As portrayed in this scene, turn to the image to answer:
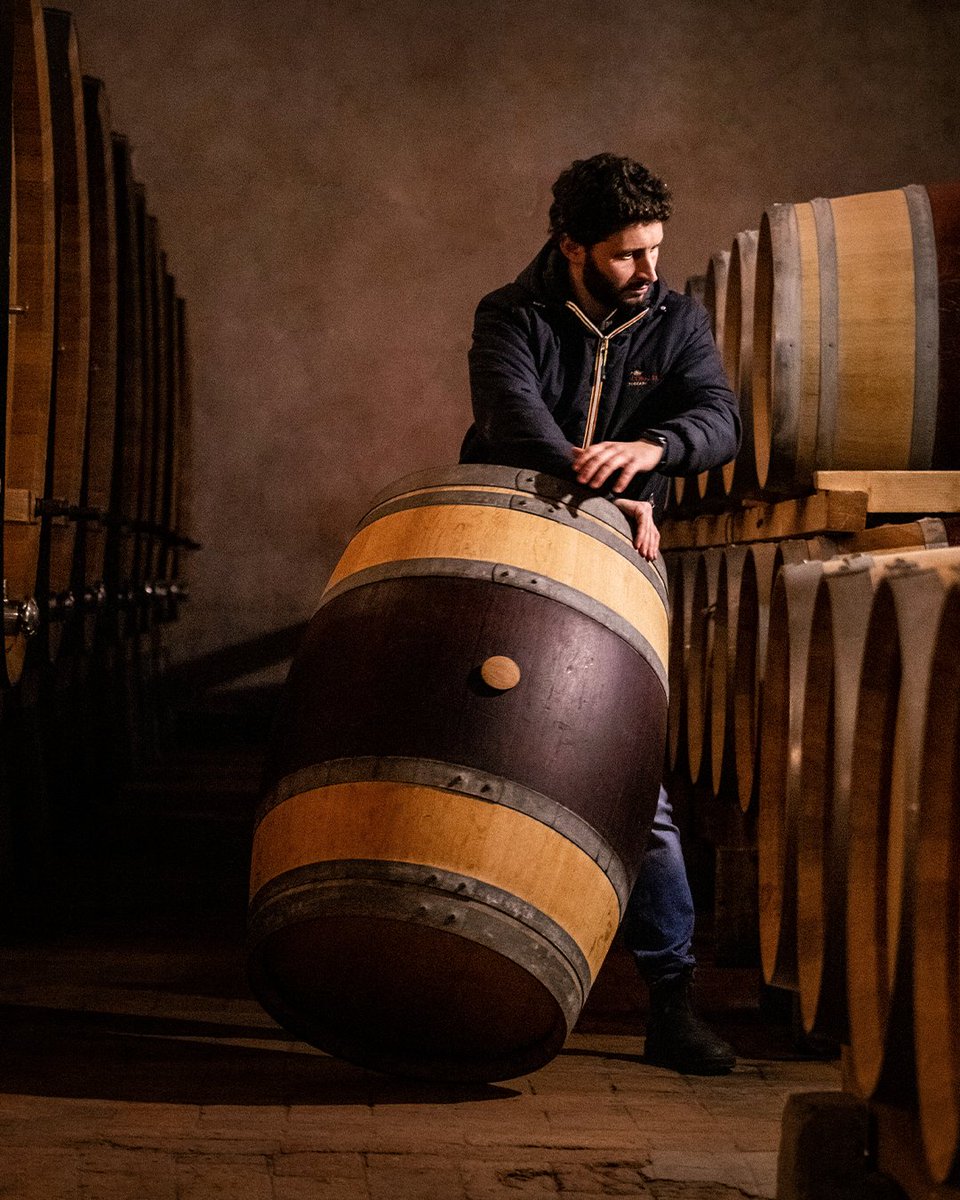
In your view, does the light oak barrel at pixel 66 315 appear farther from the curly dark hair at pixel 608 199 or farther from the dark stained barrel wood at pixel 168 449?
the dark stained barrel wood at pixel 168 449

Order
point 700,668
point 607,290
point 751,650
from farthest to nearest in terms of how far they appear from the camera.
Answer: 1. point 700,668
2. point 751,650
3. point 607,290

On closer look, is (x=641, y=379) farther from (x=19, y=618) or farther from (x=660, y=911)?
(x=19, y=618)

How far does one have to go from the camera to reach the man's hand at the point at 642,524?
2598 mm

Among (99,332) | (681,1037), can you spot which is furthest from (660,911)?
(99,332)

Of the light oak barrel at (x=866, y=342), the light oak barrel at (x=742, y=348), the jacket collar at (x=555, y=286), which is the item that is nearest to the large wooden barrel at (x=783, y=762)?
the jacket collar at (x=555, y=286)

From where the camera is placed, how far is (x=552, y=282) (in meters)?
2.89

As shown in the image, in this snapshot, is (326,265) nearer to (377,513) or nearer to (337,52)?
(337,52)

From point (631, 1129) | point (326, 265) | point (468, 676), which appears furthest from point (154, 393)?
point (631, 1129)

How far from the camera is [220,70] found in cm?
735

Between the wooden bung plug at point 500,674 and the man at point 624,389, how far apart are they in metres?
0.44

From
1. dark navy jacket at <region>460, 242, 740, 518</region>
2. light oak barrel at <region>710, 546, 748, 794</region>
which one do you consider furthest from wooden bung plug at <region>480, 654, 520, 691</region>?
light oak barrel at <region>710, 546, 748, 794</region>

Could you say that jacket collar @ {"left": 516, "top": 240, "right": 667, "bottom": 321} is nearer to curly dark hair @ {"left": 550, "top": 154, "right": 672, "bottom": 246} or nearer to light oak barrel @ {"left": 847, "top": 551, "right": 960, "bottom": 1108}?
curly dark hair @ {"left": 550, "top": 154, "right": 672, "bottom": 246}

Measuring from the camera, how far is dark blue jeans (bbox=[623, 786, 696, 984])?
274 centimetres

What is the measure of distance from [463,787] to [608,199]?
3.97ft
